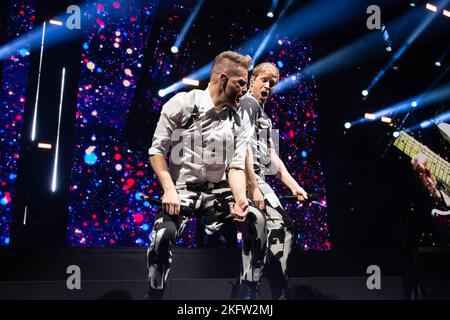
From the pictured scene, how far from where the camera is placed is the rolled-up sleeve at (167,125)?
2128 millimetres

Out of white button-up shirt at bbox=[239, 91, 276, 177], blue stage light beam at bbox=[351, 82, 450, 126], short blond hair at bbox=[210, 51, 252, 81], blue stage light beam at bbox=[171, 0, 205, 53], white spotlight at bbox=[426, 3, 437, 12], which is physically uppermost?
white spotlight at bbox=[426, 3, 437, 12]

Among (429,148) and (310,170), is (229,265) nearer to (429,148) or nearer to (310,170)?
(310,170)

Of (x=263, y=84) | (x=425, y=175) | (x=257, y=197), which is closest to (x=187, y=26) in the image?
(x=263, y=84)

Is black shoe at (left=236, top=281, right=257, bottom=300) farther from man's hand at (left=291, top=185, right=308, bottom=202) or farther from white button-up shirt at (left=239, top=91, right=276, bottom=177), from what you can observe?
white button-up shirt at (left=239, top=91, right=276, bottom=177)

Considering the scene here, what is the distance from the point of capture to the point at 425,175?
543 centimetres

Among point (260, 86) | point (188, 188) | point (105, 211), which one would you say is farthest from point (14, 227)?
point (260, 86)

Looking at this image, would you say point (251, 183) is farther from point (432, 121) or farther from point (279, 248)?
point (432, 121)

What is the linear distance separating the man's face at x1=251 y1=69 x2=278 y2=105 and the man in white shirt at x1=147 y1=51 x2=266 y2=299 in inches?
20.2

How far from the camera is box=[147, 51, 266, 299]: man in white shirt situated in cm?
214

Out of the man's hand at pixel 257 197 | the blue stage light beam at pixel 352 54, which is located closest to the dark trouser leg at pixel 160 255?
the man's hand at pixel 257 197

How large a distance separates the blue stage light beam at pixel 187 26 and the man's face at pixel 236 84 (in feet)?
8.67

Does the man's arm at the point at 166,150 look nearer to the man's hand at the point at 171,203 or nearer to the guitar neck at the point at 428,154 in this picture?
the man's hand at the point at 171,203

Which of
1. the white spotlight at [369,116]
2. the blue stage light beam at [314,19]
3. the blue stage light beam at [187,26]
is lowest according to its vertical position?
the white spotlight at [369,116]

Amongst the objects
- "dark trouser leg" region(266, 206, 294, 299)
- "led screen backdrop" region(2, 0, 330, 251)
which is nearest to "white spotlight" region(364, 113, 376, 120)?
"led screen backdrop" region(2, 0, 330, 251)
